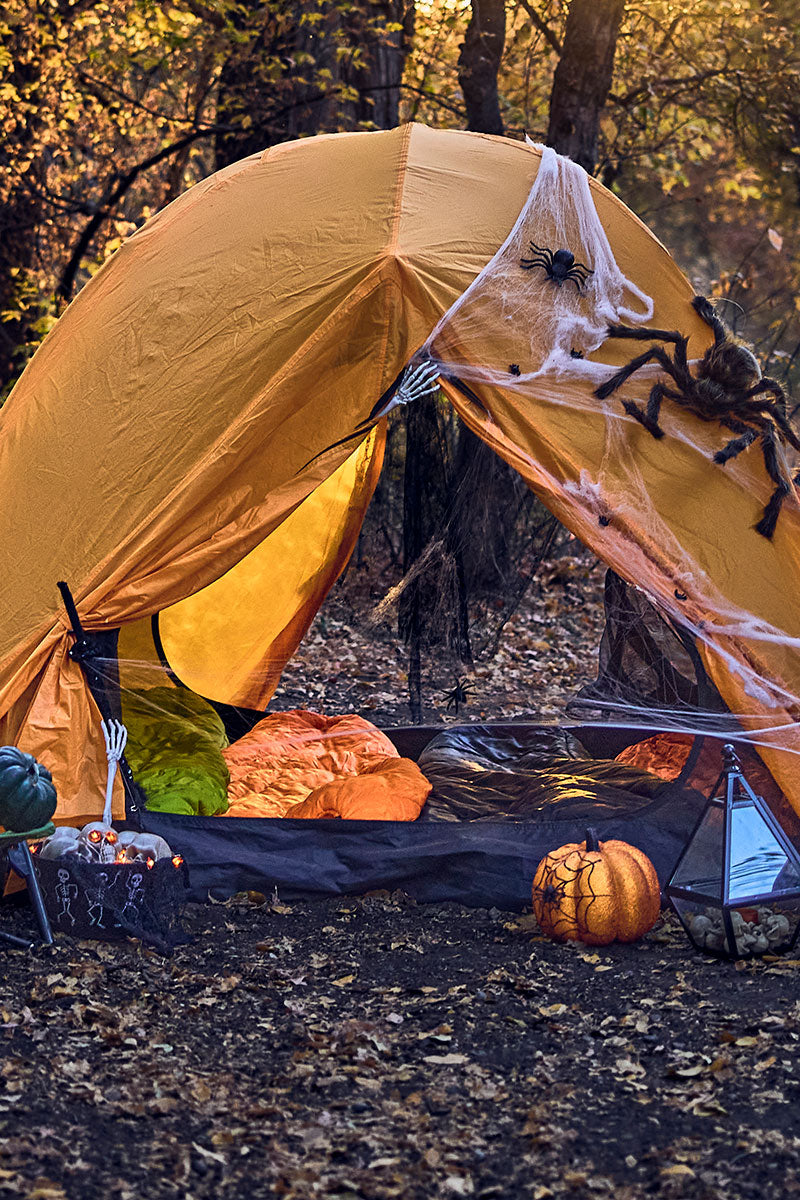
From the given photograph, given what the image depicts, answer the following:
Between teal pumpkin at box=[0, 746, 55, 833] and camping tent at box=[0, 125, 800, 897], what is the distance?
415 mm

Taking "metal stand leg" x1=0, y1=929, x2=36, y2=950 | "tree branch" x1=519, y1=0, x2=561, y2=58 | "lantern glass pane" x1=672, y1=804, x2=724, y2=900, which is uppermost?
"tree branch" x1=519, y1=0, x2=561, y2=58

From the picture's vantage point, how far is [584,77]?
8.16 metres

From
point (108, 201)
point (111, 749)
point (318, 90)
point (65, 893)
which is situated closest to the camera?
point (65, 893)

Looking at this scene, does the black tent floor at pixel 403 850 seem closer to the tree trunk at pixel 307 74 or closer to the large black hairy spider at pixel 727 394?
the large black hairy spider at pixel 727 394

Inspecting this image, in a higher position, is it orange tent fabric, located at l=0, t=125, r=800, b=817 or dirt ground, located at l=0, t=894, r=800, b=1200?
orange tent fabric, located at l=0, t=125, r=800, b=817

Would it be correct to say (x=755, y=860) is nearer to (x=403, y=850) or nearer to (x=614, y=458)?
(x=403, y=850)

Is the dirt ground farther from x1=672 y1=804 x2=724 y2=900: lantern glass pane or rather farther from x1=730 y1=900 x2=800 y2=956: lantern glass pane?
x1=672 y1=804 x2=724 y2=900: lantern glass pane

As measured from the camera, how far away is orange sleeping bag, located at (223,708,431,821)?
15.3 feet

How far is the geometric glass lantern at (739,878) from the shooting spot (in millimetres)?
3801

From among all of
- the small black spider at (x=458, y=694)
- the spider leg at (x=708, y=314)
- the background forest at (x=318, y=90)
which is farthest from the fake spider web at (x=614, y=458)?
the background forest at (x=318, y=90)

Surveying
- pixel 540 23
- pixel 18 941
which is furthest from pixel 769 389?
pixel 540 23

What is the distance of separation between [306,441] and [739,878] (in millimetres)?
2202

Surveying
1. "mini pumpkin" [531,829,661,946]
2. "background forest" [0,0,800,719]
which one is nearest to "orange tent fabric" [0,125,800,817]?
"mini pumpkin" [531,829,661,946]

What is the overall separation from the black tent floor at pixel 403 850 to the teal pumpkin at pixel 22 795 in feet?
2.17
